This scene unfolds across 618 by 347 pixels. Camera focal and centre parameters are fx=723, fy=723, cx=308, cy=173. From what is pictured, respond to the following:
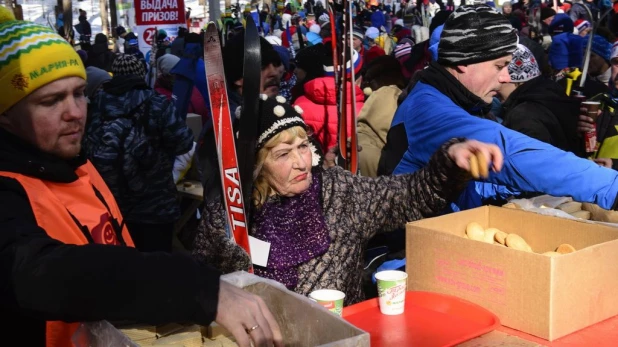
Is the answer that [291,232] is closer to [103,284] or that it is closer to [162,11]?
[103,284]

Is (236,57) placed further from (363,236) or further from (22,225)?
(22,225)

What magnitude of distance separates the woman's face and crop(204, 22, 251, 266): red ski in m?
0.57

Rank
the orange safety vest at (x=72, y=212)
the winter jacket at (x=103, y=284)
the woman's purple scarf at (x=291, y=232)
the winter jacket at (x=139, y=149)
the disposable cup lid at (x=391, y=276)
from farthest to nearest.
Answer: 1. the winter jacket at (x=139, y=149)
2. the woman's purple scarf at (x=291, y=232)
3. the disposable cup lid at (x=391, y=276)
4. the orange safety vest at (x=72, y=212)
5. the winter jacket at (x=103, y=284)

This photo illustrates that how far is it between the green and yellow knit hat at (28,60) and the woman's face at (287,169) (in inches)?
35.5

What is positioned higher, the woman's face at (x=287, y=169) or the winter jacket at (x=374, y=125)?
the woman's face at (x=287, y=169)

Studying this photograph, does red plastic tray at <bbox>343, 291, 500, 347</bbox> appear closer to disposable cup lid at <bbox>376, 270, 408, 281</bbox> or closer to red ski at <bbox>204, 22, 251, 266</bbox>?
disposable cup lid at <bbox>376, 270, 408, 281</bbox>

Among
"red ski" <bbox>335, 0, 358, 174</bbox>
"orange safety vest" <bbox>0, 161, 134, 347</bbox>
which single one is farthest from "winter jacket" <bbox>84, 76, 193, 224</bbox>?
"orange safety vest" <bbox>0, 161, 134, 347</bbox>

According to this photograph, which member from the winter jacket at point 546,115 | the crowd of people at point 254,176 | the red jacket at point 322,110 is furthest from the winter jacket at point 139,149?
the winter jacket at point 546,115

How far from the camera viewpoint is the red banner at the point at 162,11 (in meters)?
10.0

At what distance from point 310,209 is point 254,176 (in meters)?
0.25

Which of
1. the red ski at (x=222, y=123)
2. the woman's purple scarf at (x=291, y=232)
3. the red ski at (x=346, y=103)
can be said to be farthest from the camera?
the red ski at (x=346, y=103)

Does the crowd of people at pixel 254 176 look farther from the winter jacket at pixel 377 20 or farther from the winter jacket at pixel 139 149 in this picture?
the winter jacket at pixel 377 20

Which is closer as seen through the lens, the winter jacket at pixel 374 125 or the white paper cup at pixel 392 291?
the white paper cup at pixel 392 291

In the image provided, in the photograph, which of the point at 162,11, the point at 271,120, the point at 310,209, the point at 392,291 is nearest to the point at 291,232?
the point at 310,209
